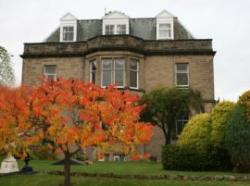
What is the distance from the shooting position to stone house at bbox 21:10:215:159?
32.2 metres

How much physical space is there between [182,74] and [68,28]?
421 inches

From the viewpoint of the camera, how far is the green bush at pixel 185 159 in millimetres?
20562

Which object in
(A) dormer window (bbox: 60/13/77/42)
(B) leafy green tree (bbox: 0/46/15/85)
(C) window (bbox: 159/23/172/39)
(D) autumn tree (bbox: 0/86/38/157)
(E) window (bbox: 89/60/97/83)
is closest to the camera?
(D) autumn tree (bbox: 0/86/38/157)

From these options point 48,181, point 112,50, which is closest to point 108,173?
point 48,181

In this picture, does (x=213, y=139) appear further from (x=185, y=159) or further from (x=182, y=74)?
(x=182, y=74)

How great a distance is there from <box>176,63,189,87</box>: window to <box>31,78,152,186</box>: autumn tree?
59.8 feet

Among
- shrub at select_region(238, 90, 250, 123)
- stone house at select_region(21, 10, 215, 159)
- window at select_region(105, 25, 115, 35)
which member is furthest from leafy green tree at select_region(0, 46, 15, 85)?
shrub at select_region(238, 90, 250, 123)

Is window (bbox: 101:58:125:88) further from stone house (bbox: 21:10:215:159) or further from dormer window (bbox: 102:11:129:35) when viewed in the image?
dormer window (bbox: 102:11:129:35)

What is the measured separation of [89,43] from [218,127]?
15493 millimetres

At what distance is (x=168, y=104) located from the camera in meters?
28.4

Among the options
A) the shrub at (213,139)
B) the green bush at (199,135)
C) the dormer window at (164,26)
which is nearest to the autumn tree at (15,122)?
the shrub at (213,139)

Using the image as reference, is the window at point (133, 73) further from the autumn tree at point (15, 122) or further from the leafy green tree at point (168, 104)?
the autumn tree at point (15, 122)

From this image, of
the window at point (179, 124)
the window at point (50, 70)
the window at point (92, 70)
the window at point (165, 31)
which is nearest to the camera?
the window at point (179, 124)

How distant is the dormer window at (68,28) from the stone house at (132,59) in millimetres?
129
